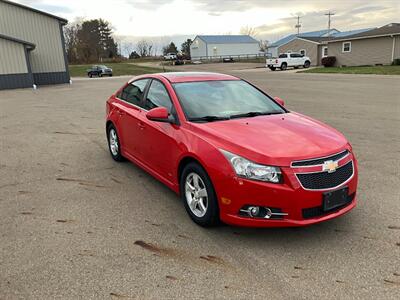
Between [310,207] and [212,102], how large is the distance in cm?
187

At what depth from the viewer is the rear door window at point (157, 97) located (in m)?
4.71

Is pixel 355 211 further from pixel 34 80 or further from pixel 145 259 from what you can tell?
pixel 34 80

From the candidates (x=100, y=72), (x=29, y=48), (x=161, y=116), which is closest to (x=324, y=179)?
(x=161, y=116)

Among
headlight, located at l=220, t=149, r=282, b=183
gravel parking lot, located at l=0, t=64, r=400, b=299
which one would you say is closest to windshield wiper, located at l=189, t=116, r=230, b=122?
headlight, located at l=220, t=149, r=282, b=183

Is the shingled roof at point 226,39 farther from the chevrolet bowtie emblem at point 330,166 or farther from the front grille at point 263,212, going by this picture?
the front grille at point 263,212

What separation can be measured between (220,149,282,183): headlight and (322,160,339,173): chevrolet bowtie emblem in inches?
18.2

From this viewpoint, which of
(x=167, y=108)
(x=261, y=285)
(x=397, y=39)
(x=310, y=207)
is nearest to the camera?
(x=261, y=285)

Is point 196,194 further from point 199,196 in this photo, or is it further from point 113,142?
point 113,142

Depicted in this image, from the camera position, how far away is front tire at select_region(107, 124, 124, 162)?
20.6 feet

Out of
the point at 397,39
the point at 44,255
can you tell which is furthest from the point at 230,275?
the point at 397,39

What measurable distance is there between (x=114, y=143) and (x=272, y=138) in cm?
355

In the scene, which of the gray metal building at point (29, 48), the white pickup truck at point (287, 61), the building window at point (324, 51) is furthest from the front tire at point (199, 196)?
the building window at point (324, 51)

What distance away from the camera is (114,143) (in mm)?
6484

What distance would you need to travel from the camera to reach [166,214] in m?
4.34
